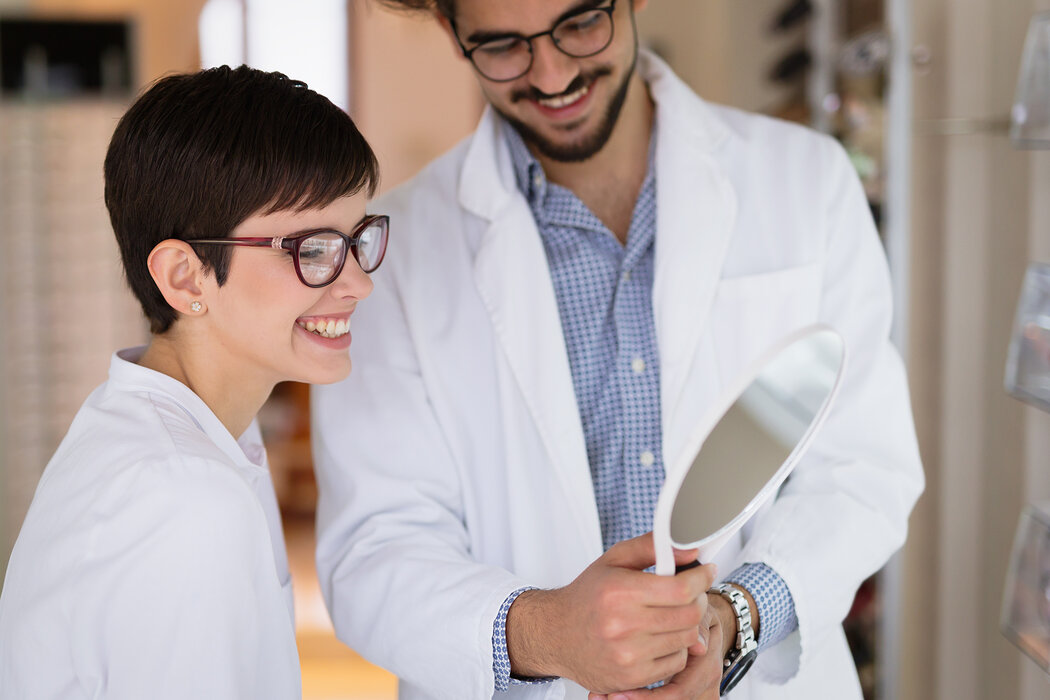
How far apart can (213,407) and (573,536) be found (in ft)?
1.80

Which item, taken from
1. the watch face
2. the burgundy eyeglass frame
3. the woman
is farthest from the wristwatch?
the burgundy eyeglass frame

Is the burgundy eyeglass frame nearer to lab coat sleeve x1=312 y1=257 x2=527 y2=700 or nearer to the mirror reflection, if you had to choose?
lab coat sleeve x1=312 y1=257 x2=527 y2=700

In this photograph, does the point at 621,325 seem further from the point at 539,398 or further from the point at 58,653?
the point at 58,653

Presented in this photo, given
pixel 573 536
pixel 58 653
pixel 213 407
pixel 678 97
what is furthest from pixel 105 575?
pixel 678 97

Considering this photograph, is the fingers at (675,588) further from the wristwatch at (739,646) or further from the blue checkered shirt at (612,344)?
the blue checkered shirt at (612,344)

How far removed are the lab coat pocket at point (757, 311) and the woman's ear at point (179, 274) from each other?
Answer: 762 mm

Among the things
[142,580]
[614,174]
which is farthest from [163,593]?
[614,174]

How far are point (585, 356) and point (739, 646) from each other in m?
0.48

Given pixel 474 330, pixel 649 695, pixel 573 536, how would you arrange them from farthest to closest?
pixel 474 330 < pixel 573 536 < pixel 649 695

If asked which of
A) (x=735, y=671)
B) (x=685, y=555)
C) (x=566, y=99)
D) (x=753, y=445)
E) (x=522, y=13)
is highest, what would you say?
(x=522, y=13)

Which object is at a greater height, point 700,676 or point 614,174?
point 614,174

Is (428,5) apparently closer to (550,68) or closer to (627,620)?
(550,68)

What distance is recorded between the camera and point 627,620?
102 cm

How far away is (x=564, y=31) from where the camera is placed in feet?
4.88
